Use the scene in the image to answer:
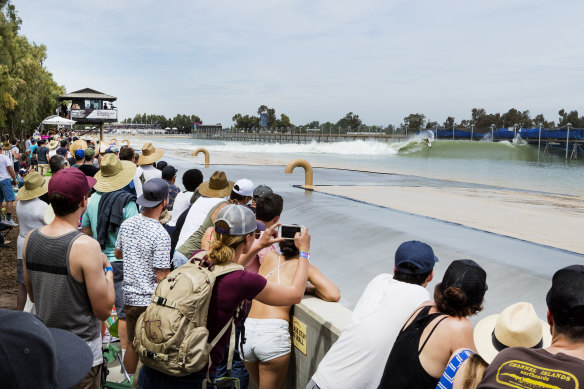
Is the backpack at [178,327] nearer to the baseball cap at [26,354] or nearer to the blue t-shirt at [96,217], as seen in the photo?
the baseball cap at [26,354]

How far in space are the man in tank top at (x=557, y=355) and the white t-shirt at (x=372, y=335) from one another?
2.50ft

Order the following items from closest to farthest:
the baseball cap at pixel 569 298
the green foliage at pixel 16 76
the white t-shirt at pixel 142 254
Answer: the baseball cap at pixel 569 298
the white t-shirt at pixel 142 254
the green foliage at pixel 16 76

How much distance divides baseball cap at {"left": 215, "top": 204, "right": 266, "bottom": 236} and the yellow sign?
1.21 meters

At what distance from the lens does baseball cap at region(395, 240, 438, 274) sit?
2881 mm

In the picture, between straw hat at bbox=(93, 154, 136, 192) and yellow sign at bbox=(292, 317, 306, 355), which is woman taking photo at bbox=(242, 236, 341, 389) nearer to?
yellow sign at bbox=(292, 317, 306, 355)

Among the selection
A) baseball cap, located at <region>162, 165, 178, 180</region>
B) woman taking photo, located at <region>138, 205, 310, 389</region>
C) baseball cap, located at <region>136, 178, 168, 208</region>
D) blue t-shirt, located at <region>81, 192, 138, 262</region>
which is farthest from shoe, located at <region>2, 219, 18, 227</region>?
woman taking photo, located at <region>138, 205, 310, 389</region>

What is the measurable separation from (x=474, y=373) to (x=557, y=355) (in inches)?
16.4

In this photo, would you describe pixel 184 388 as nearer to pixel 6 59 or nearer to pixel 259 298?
pixel 259 298

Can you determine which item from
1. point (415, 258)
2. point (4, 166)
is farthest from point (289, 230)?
point (4, 166)

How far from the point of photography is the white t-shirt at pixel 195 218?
4523 millimetres

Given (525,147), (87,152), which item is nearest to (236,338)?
(87,152)

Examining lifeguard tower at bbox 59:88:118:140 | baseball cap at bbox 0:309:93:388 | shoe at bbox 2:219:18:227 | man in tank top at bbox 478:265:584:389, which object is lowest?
shoe at bbox 2:219:18:227

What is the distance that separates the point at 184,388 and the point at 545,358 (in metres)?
1.80

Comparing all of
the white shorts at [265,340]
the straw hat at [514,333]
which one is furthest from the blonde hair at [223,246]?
the straw hat at [514,333]
